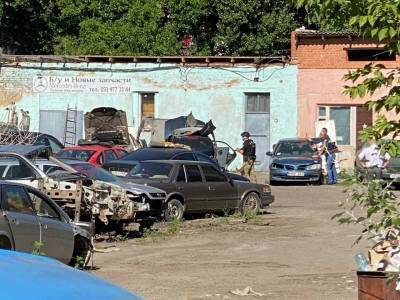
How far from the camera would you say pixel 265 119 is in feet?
127

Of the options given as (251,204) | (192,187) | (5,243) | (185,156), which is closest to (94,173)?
(192,187)

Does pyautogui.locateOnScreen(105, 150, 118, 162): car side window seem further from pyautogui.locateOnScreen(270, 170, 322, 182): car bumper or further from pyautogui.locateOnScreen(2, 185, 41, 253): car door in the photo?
pyautogui.locateOnScreen(2, 185, 41, 253): car door

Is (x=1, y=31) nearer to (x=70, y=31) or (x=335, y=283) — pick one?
(x=70, y=31)

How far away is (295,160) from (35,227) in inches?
824

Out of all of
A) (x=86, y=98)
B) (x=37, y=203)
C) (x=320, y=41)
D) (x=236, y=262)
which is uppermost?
(x=320, y=41)

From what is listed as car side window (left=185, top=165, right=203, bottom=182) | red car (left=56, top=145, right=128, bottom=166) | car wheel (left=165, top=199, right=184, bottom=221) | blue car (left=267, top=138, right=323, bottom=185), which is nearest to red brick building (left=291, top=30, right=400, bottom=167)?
blue car (left=267, top=138, right=323, bottom=185)

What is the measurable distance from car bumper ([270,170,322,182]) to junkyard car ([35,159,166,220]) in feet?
44.5

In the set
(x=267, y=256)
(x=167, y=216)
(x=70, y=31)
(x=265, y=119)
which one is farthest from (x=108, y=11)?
(x=267, y=256)

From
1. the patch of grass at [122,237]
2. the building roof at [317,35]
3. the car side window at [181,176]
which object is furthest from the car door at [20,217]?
the building roof at [317,35]

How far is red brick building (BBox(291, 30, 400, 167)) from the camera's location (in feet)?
125

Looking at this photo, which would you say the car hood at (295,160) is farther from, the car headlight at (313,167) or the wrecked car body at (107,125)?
the wrecked car body at (107,125)

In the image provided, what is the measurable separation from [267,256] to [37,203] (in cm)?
425

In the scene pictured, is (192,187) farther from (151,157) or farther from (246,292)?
(246,292)

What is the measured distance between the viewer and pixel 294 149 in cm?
3356
